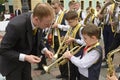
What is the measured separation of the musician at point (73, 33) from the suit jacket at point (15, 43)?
139 centimetres

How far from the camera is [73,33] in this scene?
16.6 ft

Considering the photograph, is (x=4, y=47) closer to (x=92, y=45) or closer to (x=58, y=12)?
(x=92, y=45)

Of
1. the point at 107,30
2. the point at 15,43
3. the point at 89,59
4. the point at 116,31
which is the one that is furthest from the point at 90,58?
the point at 107,30

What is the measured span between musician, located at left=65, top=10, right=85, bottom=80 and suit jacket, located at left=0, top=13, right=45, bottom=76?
4.56 ft

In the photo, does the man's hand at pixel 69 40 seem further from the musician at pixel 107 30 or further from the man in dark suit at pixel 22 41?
the musician at pixel 107 30

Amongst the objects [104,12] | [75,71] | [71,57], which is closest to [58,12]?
[104,12]

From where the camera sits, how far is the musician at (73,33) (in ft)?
16.3

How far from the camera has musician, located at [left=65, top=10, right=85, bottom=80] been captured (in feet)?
16.3

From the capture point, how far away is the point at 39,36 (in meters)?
3.73

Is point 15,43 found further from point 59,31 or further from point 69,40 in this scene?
point 59,31

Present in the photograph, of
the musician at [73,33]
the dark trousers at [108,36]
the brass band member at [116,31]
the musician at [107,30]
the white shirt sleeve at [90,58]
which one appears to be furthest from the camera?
the dark trousers at [108,36]

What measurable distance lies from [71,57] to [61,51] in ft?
4.76

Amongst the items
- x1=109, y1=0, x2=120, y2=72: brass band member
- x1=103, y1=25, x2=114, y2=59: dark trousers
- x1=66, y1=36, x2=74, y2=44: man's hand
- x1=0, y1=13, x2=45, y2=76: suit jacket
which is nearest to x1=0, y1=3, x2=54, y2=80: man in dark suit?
x1=0, y1=13, x2=45, y2=76: suit jacket

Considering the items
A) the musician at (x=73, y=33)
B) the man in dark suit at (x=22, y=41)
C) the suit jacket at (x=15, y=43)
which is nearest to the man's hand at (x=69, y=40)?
the musician at (x=73, y=33)
